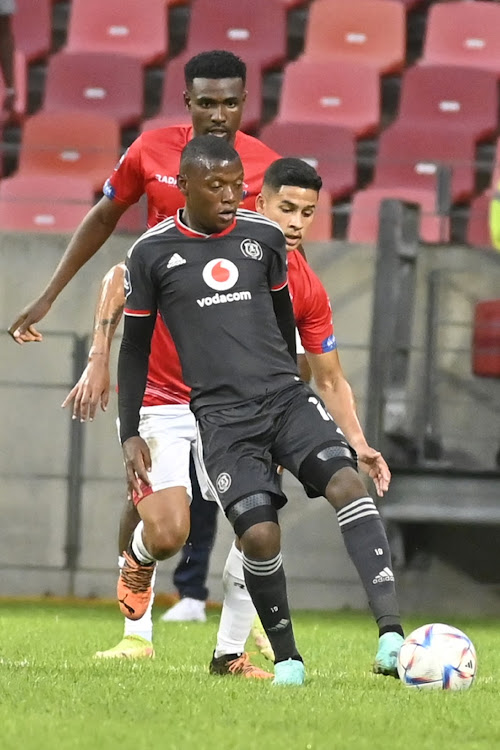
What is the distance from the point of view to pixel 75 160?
10.9 meters

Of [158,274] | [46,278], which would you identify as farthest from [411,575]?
[158,274]

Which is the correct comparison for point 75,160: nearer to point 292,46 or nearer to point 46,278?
point 46,278

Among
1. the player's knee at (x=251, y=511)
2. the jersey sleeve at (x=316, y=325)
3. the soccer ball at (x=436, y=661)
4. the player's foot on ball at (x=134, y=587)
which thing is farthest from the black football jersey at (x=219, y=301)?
the player's foot on ball at (x=134, y=587)

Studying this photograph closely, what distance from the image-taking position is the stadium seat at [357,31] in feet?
39.3

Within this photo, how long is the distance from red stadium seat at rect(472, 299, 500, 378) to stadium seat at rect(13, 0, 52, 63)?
4.93m

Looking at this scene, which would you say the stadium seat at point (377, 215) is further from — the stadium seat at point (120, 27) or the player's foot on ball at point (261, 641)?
the player's foot on ball at point (261, 641)

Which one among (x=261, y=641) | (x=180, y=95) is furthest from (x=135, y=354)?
(x=180, y=95)

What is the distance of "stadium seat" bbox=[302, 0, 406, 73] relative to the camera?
12.0 m

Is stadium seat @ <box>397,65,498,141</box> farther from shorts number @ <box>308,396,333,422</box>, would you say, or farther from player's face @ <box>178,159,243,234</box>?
shorts number @ <box>308,396,333,422</box>

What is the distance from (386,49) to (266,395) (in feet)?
26.6

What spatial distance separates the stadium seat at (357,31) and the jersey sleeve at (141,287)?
771cm

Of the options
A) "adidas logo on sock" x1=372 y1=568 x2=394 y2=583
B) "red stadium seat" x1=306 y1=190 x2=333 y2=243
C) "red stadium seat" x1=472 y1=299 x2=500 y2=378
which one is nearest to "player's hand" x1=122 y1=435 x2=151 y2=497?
"adidas logo on sock" x1=372 y1=568 x2=394 y2=583

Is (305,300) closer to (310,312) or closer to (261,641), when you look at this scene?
(310,312)

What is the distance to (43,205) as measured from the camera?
1027 cm
